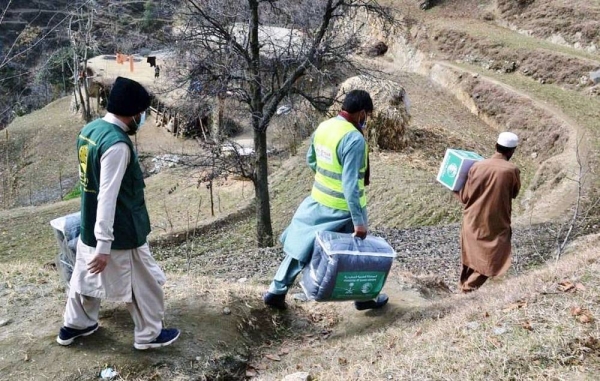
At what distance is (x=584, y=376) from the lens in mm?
2840

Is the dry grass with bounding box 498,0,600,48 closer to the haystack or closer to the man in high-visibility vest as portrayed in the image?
the haystack

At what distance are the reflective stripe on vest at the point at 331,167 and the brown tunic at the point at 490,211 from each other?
1.67 m

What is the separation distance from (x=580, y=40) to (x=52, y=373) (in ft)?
72.5

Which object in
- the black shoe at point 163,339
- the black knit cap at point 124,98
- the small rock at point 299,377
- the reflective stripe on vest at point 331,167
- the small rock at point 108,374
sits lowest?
the small rock at point 108,374

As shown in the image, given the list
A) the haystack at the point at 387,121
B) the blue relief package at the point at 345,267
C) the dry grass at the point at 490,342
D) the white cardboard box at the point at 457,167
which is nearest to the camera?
the dry grass at the point at 490,342

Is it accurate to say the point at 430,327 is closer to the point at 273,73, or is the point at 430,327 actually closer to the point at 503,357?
the point at 503,357

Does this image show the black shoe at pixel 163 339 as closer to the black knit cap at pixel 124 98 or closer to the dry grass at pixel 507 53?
the black knit cap at pixel 124 98

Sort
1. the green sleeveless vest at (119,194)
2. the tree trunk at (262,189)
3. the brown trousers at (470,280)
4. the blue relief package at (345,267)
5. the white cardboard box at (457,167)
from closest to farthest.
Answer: the green sleeveless vest at (119,194)
the blue relief package at (345,267)
the white cardboard box at (457,167)
the brown trousers at (470,280)
the tree trunk at (262,189)

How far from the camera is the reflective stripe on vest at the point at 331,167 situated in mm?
4109

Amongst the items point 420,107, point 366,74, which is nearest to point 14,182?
point 420,107

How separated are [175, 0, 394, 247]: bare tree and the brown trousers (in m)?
4.84

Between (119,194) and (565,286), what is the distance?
9.85 ft

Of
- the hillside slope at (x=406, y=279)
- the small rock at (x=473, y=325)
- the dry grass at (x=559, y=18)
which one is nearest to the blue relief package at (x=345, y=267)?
the hillside slope at (x=406, y=279)

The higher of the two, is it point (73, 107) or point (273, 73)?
point (273, 73)
